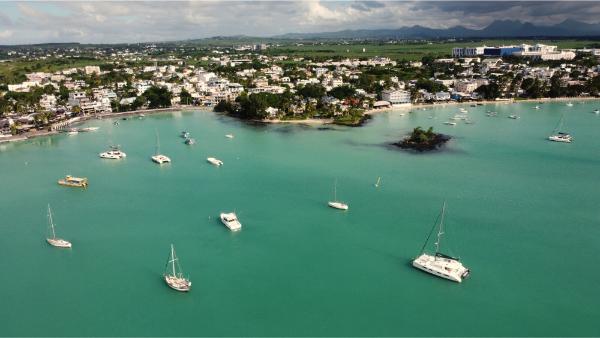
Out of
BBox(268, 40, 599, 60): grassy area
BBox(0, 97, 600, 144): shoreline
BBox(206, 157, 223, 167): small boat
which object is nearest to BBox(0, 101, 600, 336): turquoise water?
BBox(206, 157, 223, 167): small boat

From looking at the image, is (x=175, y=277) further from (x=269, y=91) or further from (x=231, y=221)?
(x=269, y=91)

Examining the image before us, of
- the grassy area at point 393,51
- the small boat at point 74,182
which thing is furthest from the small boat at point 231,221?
the grassy area at point 393,51

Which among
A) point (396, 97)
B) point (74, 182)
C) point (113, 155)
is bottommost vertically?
point (74, 182)

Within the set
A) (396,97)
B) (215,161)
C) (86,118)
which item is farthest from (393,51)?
(215,161)

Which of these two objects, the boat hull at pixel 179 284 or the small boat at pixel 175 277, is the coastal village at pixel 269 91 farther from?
the boat hull at pixel 179 284

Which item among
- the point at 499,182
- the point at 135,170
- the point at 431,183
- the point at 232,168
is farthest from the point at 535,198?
the point at 135,170

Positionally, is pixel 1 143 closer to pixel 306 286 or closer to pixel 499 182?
pixel 306 286
